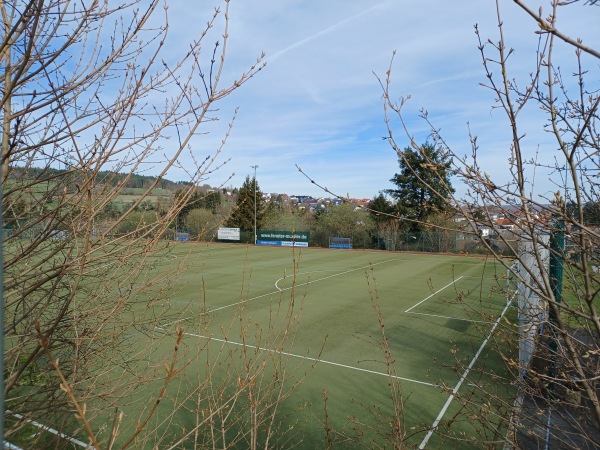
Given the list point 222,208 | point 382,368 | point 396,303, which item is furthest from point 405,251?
point 222,208

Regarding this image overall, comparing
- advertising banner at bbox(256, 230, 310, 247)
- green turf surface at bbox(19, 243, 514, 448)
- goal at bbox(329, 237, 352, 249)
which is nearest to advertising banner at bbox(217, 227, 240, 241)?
advertising banner at bbox(256, 230, 310, 247)

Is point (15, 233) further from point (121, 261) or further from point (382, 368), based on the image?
point (382, 368)

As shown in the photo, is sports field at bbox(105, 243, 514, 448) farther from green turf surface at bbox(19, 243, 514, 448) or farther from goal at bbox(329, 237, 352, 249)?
goal at bbox(329, 237, 352, 249)

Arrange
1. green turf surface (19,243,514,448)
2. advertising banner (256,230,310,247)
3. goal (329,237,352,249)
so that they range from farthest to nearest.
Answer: goal (329,237,352,249) < advertising banner (256,230,310,247) < green turf surface (19,243,514,448)

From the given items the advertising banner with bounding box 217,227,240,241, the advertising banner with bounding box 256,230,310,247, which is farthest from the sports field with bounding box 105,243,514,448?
the advertising banner with bounding box 217,227,240,241

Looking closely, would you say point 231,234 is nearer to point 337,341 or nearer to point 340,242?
point 340,242

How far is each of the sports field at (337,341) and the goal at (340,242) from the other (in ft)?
62.3

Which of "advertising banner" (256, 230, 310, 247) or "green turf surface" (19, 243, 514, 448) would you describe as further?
"advertising banner" (256, 230, 310, 247)

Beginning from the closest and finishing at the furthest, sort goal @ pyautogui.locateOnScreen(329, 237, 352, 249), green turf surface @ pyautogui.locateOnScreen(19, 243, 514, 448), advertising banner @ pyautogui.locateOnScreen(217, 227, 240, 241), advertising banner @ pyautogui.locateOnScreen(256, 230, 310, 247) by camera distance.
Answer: green turf surface @ pyautogui.locateOnScreen(19, 243, 514, 448) → advertising banner @ pyautogui.locateOnScreen(256, 230, 310, 247) → goal @ pyautogui.locateOnScreen(329, 237, 352, 249) → advertising banner @ pyautogui.locateOnScreen(217, 227, 240, 241)

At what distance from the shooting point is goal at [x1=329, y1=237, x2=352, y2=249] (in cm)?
4992

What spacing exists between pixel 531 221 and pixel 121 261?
277cm

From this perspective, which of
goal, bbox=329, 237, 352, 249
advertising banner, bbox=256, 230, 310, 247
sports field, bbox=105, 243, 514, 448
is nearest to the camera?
sports field, bbox=105, 243, 514, 448

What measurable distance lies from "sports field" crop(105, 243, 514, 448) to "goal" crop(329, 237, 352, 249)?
19.0 m

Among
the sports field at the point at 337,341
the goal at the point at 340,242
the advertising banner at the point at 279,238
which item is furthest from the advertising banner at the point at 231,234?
the sports field at the point at 337,341
